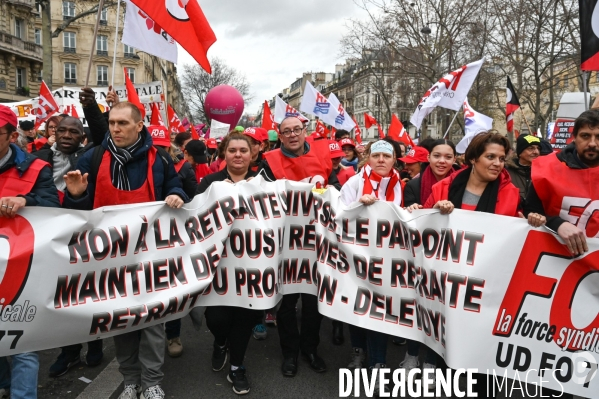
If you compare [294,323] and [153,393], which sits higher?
[294,323]

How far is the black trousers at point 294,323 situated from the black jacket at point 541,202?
71.1 inches

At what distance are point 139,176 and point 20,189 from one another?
0.75 metres

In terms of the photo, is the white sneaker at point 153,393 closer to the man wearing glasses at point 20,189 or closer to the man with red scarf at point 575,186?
the man wearing glasses at point 20,189

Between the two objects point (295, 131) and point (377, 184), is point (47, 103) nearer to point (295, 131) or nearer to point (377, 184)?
point (295, 131)

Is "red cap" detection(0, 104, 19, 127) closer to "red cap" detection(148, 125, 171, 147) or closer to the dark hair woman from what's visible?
the dark hair woman

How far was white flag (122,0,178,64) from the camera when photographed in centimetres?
512

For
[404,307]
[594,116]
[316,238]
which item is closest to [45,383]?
[316,238]

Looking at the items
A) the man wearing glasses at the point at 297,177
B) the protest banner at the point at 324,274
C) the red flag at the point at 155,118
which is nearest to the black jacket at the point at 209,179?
the protest banner at the point at 324,274

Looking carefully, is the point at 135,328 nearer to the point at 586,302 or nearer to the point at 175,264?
the point at 175,264

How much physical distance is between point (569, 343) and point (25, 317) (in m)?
3.38

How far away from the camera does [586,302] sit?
9.41ft

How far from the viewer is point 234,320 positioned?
3.66 meters

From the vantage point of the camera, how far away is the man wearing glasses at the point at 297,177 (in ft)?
12.9

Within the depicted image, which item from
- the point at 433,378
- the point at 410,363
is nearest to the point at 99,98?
the point at 410,363
